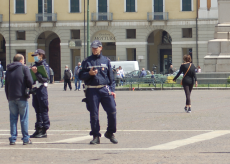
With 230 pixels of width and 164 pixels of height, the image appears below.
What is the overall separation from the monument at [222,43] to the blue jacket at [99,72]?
75.9ft

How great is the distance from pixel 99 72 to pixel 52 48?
5713cm

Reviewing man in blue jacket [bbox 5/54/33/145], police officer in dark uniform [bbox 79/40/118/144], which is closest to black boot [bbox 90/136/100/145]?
police officer in dark uniform [bbox 79/40/118/144]

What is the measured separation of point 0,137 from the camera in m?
11.9

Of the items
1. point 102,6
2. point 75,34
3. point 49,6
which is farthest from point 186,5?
point 49,6

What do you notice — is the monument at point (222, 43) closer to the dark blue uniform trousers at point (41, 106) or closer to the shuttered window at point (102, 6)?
the dark blue uniform trousers at point (41, 106)

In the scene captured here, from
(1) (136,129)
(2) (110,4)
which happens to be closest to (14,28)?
(2) (110,4)

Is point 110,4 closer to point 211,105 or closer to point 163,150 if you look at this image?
point 211,105

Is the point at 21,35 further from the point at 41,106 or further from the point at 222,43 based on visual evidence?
the point at 41,106

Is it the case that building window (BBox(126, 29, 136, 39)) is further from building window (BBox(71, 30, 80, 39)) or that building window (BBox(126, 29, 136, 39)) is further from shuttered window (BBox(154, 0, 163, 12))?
building window (BBox(71, 30, 80, 39))

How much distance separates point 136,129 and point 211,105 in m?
8.12

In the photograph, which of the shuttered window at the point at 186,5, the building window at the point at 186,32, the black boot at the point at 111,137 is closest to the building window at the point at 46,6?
the shuttered window at the point at 186,5

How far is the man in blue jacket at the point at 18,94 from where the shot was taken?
10.7m

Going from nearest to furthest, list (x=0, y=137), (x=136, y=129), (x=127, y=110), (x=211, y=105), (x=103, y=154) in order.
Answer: (x=103, y=154)
(x=0, y=137)
(x=136, y=129)
(x=127, y=110)
(x=211, y=105)

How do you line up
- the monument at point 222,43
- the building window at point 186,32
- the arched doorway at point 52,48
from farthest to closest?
the arched doorway at point 52,48
the building window at point 186,32
the monument at point 222,43
